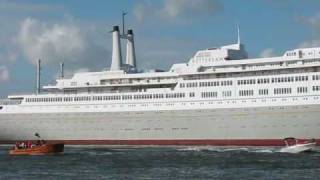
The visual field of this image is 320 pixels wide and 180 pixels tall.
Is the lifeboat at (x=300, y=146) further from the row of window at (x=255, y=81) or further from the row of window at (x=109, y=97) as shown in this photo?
the row of window at (x=109, y=97)

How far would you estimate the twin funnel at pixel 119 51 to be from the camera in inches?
3600

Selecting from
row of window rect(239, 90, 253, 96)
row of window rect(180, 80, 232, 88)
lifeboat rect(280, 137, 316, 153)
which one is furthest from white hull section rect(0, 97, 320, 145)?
lifeboat rect(280, 137, 316, 153)

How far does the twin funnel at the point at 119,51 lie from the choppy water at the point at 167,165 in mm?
24233

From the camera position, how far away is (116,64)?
91.2 metres

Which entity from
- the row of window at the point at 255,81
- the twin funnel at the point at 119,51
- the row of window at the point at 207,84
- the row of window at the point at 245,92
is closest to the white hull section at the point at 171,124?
the row of window at the point at 245,92

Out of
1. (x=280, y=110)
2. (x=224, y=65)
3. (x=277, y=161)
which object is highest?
(x=224, y=65)

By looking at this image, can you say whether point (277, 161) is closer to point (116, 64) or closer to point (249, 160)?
point (249, 160)

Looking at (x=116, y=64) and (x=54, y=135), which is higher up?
(x=116, y=64)

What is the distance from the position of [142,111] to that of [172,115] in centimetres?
384

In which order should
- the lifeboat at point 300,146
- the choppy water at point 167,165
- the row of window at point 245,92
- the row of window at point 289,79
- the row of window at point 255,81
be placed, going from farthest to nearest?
1. the row of window at point 245,92
2. the row of window at point 255,81
3. the row of window at point 289,79
4. the lifeboat at point 300,146
5. the choppy water at point 167,165

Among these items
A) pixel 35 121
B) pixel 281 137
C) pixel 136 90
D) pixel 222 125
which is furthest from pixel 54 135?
pixel 281 137

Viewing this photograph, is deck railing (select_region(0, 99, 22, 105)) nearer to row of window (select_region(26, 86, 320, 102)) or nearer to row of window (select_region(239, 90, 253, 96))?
row of window (select_region(26, 86, 320, 102))

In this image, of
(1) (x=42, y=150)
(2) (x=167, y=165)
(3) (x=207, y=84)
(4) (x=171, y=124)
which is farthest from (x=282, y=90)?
(2) (x=167, y=165)

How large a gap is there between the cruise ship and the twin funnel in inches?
5.8
